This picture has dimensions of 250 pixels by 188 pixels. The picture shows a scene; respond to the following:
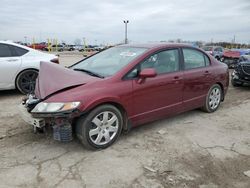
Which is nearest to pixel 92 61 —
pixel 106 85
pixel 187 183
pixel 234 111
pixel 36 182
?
pixel 106 85

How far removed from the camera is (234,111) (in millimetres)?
5828

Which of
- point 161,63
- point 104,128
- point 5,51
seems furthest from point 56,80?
point 5,51

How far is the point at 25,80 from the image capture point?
22.4ft

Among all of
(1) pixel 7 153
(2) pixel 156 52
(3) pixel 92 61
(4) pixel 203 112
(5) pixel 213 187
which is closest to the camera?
(5) pixel 213 187

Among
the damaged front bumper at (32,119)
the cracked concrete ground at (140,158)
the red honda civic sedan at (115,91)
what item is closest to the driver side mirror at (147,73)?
the red honda civic sedan at (115,91)

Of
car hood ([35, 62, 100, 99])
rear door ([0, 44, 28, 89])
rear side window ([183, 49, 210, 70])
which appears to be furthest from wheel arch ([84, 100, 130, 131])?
rear door ([0, 44, 28, 89])

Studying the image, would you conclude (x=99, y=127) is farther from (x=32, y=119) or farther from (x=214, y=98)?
(x=214, y=98)

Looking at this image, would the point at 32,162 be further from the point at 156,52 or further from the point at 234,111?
the point at 234,111

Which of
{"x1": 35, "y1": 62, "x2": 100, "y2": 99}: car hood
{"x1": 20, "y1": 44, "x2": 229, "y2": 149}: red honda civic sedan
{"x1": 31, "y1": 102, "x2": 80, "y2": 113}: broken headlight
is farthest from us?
{"x1": 35, "y1": 62, "x2": 100, "y2": 99}: car hood

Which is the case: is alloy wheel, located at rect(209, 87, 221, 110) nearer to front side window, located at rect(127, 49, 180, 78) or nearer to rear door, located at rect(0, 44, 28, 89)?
front side window, located at rect(127, 49, 180, 78)

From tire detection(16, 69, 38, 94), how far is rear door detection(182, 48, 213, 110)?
3991 mm

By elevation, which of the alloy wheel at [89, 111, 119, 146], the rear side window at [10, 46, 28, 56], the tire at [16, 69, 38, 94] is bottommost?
the alloy wheel at [89, 111, 119, 146]

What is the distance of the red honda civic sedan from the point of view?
3.45 metres

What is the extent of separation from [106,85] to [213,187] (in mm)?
1880
